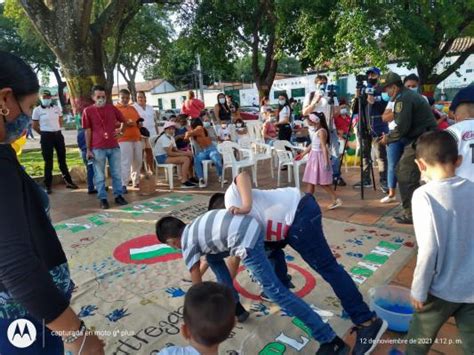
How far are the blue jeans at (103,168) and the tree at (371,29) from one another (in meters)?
6.37

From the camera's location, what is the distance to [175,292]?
9.58 ft

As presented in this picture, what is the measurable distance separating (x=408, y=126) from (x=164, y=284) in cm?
323

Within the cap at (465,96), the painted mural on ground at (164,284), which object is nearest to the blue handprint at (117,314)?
the painted mural on ground at (164,284)

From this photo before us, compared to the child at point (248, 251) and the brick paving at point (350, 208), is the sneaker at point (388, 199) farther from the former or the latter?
the child at point (248, 251)

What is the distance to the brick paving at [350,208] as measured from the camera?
2.25m

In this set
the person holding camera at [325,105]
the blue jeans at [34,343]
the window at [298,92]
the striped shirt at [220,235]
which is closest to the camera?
the blue jeans at [34,343]

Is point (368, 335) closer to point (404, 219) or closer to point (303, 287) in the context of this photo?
point (303, 287)

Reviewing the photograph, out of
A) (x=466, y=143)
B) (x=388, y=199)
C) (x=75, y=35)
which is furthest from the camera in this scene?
(x=75, y=35)

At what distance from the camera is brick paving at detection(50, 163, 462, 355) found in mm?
2248

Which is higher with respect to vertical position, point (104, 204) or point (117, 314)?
point (104, 204)

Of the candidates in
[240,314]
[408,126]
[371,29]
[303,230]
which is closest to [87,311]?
[240,314]

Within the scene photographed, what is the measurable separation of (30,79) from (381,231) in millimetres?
3762

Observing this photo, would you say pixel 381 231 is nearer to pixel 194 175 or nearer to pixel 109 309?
pixel 109 309

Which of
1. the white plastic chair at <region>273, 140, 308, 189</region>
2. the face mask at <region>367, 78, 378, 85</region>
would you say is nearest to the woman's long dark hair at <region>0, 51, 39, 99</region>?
the white plastic chair at <region>273, 140, 308, 189</region>
